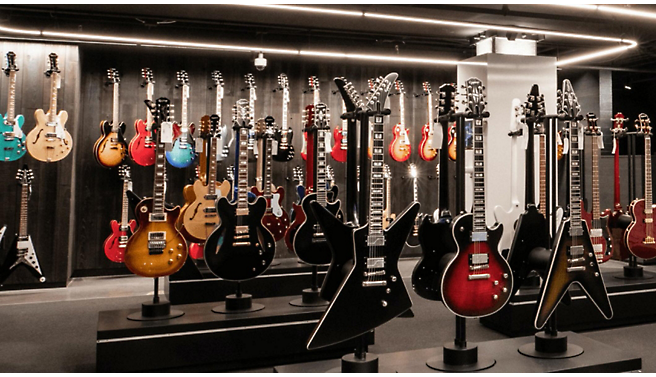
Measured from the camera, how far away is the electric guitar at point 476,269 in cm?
260

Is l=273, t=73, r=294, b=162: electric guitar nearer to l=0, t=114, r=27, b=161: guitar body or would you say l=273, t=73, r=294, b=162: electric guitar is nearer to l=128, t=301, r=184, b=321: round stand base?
l=0, t=114, r=27, b=161: guitar body

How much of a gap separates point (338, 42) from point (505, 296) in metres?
5.08

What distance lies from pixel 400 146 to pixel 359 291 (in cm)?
500

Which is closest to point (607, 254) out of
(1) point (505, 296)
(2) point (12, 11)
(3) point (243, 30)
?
(1) point (505, 296)

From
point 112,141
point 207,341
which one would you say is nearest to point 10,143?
point 112,141

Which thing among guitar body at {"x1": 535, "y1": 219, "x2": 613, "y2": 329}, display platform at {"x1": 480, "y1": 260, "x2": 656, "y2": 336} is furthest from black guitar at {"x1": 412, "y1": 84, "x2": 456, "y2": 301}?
display platform at {"x1": 480, "y1": 260, "x2": 656, "y2": 336}

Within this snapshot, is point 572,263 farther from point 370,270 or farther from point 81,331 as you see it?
point 81,331

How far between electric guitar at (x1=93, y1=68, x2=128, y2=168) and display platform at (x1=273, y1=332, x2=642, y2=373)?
421cm

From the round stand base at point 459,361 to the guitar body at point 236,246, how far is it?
1387 mm

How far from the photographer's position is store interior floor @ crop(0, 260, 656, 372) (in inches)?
133

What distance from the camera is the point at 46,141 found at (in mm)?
5469

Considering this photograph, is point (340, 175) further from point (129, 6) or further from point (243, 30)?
point (129, 6)

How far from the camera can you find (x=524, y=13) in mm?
5820

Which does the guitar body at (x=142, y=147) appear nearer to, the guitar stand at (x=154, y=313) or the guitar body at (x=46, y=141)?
the guitar body at (x=46, y=141)
